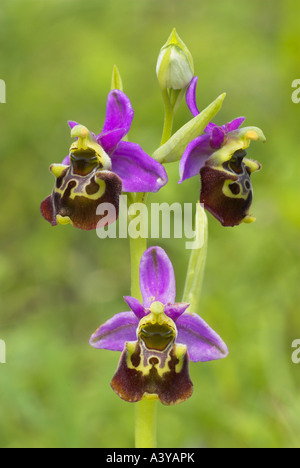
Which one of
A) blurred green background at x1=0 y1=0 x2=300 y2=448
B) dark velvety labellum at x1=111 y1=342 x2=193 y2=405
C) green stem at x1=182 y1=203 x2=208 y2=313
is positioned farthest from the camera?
blurred green background at x1=0 y1=0 x2=300 y2=448

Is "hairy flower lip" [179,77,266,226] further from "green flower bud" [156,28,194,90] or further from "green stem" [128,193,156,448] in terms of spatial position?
"green stem" [128,193,156,448]

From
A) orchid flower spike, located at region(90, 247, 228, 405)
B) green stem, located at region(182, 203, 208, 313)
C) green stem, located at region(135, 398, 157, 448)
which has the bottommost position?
green stem, located at region(135, 398, 157, 448)

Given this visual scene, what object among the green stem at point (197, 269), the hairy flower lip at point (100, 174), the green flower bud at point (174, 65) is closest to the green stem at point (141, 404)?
the hairy flower lip at point (100, 174)

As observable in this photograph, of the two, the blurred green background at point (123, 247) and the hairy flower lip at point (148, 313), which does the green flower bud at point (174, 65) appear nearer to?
the hairy flower lip at point (148, 313)

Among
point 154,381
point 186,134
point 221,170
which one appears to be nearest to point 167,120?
point 186,134

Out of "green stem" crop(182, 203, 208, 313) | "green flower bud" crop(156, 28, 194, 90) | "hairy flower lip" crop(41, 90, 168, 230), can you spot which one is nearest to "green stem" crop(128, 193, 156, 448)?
"hairy flower lip" crop(41, 90, 168, 230)
